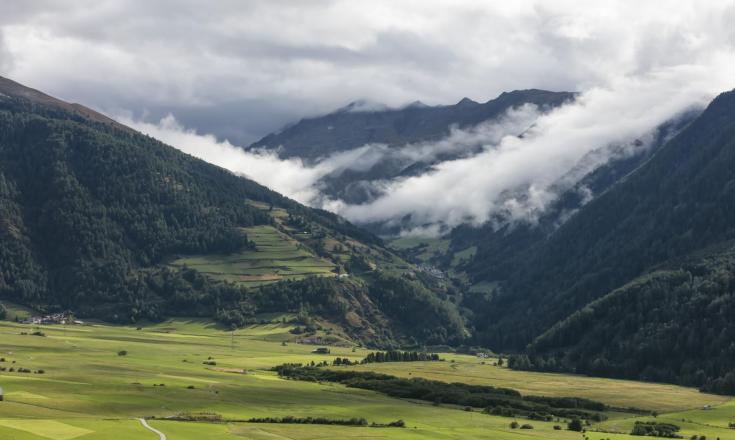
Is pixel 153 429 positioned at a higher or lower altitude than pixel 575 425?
higher

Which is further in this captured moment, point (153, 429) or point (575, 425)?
point (575, 425)

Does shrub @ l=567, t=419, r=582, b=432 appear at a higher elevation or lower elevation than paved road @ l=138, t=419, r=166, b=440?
lower

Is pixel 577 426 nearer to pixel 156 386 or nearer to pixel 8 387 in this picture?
pixel 156 386

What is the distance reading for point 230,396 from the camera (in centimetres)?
19625

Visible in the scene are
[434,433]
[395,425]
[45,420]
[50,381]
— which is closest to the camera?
[45,420]

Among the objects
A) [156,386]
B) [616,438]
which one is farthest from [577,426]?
[156,386]

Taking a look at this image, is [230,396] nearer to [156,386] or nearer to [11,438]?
[156,386]

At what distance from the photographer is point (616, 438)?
554ft

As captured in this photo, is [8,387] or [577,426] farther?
[577,426]

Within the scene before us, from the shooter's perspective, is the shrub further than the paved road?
Yes

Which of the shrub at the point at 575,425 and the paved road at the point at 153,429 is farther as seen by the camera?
the shrub at the point at 575,425

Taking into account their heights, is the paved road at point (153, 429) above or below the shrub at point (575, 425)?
above

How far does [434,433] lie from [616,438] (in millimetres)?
33412

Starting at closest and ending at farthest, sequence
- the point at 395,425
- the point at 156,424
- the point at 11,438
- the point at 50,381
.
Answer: the point at 11,438 → the point at 156,424 → the point at 395,425 → the point at 50,381
